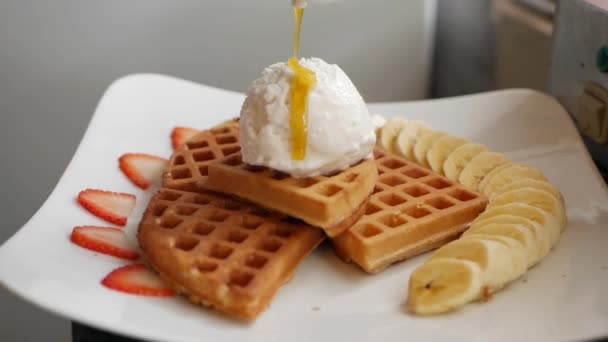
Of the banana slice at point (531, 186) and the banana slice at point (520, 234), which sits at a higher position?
the banana slice at point (531, 186)

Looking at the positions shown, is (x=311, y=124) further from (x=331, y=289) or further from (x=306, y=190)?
(x=331, y=289)

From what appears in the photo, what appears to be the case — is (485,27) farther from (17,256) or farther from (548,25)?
(17,256)

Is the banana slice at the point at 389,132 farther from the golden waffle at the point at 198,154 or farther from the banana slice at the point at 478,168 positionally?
the golden waffle at the point at 198,154

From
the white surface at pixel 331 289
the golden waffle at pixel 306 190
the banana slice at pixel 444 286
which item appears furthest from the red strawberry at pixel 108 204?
the banana slice at pixel 444 286

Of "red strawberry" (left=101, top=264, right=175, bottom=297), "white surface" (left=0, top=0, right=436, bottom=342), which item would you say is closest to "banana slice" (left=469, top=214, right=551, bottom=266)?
"red strawberry" (left=101, top=264, right=175, bottom=297)

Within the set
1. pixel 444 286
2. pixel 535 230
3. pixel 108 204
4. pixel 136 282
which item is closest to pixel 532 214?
pixel 535 230
